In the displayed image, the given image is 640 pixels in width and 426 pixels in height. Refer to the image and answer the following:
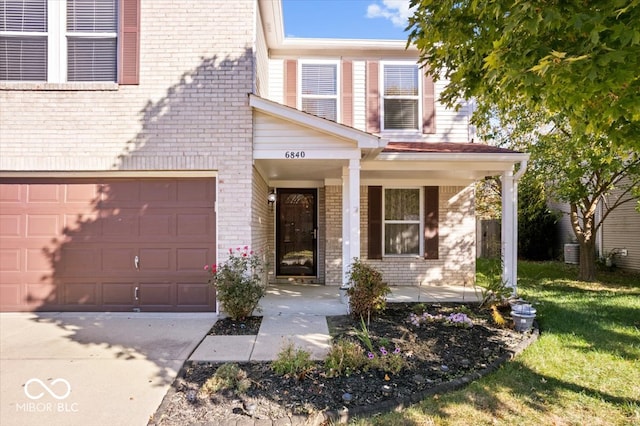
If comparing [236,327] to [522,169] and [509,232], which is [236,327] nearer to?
[509,232]

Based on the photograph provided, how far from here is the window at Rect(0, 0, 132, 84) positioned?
6.47 metres

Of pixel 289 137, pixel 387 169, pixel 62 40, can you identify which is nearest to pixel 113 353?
pixel 289 137

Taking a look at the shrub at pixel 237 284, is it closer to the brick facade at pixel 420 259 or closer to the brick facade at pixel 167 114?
the brick facade at pixel 167 114

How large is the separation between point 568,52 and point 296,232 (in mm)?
7701

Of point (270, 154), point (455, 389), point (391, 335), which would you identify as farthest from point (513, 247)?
point (270, 154)

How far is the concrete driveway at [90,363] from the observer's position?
11.0 ft

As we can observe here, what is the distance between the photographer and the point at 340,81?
9.45 metres

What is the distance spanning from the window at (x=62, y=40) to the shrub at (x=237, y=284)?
11.5ft

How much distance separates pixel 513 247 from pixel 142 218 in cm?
692

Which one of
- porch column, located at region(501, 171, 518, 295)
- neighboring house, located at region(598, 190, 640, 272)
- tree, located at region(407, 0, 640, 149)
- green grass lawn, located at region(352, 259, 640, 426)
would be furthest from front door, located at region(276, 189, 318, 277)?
neighboring house, located at region(598, 190, 640, 272)

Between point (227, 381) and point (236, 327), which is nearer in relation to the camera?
point (227, 381)

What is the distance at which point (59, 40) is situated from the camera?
649cm

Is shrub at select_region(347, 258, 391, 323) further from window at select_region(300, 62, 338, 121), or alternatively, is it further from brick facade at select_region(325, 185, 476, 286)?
window at select_region(300, 62, 338, 121)

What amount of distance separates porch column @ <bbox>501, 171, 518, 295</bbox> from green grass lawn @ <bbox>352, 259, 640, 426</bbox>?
0.97m
